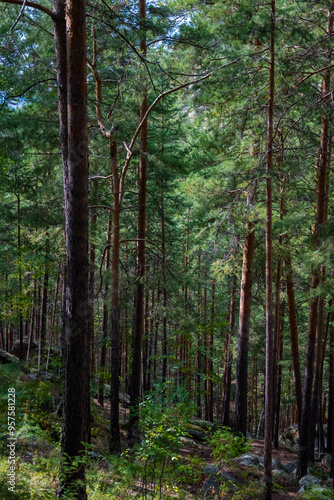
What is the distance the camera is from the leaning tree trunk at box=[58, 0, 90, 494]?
15.8ft

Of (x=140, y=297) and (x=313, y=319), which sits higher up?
(x=140, y=297)

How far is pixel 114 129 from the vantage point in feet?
30.7

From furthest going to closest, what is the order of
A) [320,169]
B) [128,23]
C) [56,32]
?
[320,169]
[128,23]
[56,32]

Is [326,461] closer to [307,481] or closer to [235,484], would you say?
[307,481]

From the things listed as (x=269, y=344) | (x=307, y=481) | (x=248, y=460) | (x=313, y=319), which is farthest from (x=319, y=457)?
(x=269, y=344)

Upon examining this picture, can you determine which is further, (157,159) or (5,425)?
(157,159)

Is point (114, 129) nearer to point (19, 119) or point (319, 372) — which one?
point (19, 119)

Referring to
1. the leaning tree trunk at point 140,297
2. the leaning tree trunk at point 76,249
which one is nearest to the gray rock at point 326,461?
the leaning tree trunk at point 140,297

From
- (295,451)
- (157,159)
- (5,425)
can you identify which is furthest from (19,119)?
(295,451)

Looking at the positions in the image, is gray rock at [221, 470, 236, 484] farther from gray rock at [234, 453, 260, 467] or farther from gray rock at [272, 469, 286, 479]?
gray rock at [272, 469, 286, 479]

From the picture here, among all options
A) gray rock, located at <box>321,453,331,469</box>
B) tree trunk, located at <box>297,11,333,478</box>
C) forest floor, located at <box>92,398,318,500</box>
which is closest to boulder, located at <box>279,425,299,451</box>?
gray rock, located at <box>321,453,331,469</box>

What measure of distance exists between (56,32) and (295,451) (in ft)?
63.3

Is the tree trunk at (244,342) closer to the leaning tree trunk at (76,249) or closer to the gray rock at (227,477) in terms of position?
the gray rock at (227,477)

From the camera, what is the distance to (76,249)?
4.98 meters
